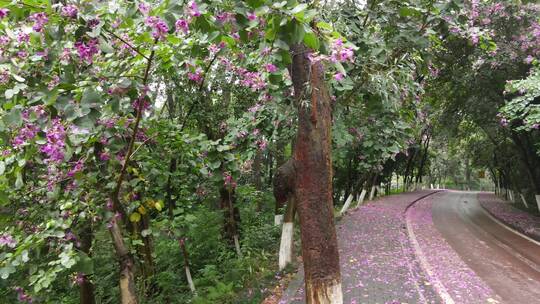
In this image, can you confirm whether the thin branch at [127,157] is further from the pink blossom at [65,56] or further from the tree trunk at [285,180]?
the tree trunk at [285,180]

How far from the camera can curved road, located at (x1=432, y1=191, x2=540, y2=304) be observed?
915cm

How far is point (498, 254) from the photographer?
12773mm

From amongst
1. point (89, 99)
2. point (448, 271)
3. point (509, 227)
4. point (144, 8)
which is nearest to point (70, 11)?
point (144, 8)

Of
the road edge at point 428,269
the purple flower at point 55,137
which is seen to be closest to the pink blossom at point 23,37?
the purple flower at point 55,137

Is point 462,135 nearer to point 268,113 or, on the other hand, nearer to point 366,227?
point 366,227

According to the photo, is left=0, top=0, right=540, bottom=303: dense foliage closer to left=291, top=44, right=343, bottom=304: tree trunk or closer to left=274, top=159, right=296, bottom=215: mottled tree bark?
left=291, top=44, right=343, bottom=304: tree trunk

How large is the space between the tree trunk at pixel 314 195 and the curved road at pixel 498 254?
19.6 feet

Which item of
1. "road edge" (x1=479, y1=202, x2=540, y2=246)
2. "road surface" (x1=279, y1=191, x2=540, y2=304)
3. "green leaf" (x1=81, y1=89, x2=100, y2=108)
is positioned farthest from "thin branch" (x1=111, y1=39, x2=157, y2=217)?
"road edge" (x1=479, y1=202, x2=540, y2=246)

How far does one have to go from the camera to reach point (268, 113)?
26.7ft

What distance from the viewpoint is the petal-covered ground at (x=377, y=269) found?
7802 mm

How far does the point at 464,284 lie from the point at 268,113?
5.58 m

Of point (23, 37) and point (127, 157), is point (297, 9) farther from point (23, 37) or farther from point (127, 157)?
point (127, 157)

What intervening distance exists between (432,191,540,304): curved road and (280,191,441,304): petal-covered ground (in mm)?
1639

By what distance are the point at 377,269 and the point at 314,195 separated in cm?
632
